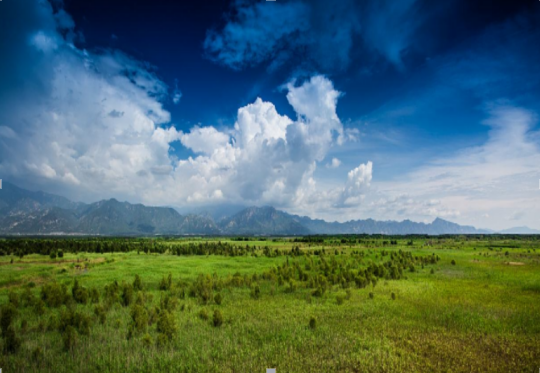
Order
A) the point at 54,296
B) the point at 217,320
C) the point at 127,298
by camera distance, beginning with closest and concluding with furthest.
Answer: the point at 217,320
the point at 54,296
the point at 127,298

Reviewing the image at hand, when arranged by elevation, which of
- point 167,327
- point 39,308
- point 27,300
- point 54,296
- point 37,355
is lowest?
point 27,300

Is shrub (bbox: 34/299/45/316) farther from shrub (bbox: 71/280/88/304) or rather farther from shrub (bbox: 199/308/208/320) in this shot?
shrub (bbox: 199/308/208/320)

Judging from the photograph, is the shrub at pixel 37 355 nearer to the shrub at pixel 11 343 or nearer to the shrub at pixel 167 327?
the shrub at pixel 11 343

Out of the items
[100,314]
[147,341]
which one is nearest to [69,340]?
[147,341]

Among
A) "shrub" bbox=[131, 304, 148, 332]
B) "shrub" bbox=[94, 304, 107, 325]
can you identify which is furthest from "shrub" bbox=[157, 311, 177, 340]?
"shrub" bbox=[94, 304, 107, 325]

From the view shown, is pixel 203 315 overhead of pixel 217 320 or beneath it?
beneath

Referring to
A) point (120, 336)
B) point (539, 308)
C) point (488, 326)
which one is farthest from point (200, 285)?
point (539, 308)

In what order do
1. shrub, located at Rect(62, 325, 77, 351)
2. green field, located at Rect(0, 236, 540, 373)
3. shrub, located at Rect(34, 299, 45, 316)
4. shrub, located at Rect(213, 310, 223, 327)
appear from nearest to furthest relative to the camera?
green field, located at Rect(0, 236, 540, 373), shrub, located at Rect(62, 325, 77, 351), shrub, located at Rect(213, 310, 223, 327), shrub, located at Rect(34, 299, 45, 316)

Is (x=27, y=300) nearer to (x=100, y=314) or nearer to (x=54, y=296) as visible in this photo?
(x=54, y=296)

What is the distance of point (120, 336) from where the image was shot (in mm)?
15641

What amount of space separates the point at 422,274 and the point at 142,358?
123 feet

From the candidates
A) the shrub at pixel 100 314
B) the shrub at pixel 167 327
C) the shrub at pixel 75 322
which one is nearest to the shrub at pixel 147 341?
the shrub at pixel 167 327

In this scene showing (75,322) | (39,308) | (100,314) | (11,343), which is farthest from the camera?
(39,308)

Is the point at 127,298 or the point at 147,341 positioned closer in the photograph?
the point at 147,341
